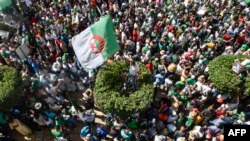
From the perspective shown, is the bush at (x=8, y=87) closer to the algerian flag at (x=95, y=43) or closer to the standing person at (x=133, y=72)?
the algerian flag at (x=95, y=43)

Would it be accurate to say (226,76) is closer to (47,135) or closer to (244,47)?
(244,47)

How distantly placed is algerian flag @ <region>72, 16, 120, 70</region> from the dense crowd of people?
183 centimetres

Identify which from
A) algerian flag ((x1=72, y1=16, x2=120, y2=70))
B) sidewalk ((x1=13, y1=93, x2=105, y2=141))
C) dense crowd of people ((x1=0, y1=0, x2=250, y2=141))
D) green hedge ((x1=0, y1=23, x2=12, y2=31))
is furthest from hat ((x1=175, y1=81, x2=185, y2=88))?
green hedge ((x1=0, y1=23, x2=12, y2=31))

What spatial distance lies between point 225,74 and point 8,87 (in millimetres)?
9371

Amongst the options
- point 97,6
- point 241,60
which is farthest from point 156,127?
point 97,6

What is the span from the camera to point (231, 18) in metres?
18.3

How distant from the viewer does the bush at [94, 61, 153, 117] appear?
13.0 meters

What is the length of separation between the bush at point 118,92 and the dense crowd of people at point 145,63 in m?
0.50

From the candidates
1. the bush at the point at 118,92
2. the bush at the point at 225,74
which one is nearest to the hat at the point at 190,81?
the bush at the point at 225,74

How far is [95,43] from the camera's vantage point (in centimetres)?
1295

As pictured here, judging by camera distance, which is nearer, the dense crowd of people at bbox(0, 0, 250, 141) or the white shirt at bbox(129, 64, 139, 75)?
the white shirt at bbox(129, 64, 139, 75)

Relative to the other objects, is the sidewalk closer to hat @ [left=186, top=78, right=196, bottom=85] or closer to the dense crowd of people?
the dense crowd of people

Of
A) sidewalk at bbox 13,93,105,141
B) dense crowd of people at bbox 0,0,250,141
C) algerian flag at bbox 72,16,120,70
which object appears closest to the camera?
algerian flag at bbox 72,16,120,70

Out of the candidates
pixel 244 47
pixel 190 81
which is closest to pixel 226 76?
pixel 190 81
